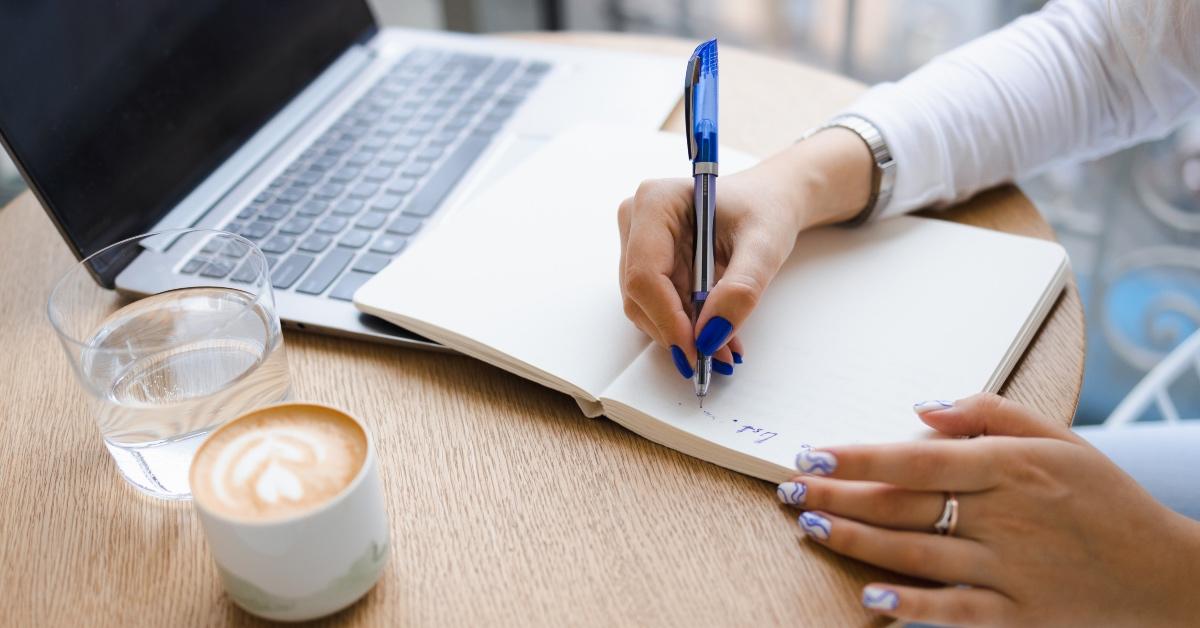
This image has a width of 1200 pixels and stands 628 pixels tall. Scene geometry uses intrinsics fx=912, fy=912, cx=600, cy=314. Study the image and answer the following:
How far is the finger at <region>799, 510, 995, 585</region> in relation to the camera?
0.49 m

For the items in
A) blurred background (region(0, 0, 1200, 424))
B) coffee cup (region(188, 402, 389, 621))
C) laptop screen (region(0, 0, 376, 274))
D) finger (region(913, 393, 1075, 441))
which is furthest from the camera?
blurred background (region(0, 0, 1200, 424))

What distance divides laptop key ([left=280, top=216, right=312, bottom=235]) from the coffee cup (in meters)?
0.34

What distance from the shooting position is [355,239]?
780 mm

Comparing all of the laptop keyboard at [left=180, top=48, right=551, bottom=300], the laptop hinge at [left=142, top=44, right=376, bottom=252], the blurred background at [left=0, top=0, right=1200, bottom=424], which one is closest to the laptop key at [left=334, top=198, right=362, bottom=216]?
the laptop keyboard at [left=180, top=48, right=551, bottom=300]

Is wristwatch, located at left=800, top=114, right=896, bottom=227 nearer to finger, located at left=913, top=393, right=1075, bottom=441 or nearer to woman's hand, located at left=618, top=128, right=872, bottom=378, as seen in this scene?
woman's hand, located at left=618, top=128, right=872, bottom=378

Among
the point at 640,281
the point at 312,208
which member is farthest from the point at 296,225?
the point at 640,281

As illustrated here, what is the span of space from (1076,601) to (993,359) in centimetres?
17

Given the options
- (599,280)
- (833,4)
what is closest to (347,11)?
(599,280)

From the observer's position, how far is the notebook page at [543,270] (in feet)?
2.07

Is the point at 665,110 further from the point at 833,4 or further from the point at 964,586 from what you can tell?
the point at 833,4

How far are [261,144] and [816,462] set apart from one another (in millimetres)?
649

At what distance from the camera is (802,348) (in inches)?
24.6

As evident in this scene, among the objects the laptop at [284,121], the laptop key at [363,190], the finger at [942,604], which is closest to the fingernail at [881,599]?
the finger at [942,604]

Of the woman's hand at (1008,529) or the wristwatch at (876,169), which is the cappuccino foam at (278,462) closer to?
the woman's hand at (1008,529)
